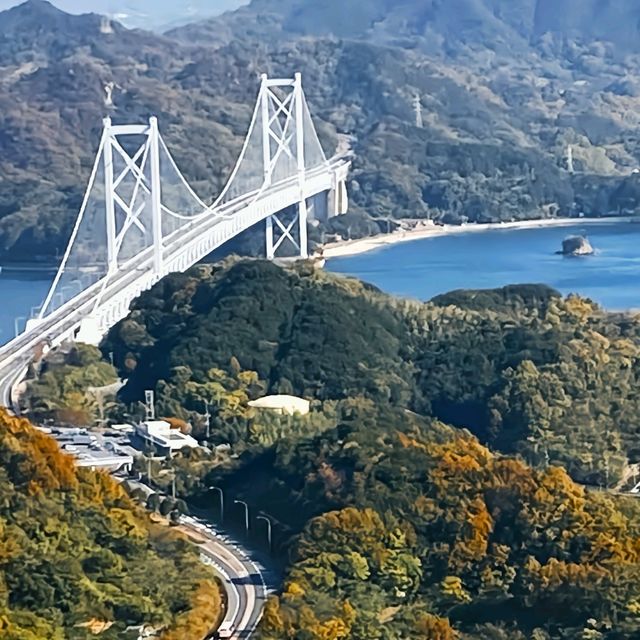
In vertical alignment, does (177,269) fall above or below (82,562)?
above

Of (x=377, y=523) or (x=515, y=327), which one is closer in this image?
(x=377, y=523)

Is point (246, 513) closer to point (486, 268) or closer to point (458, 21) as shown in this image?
point (486, 268)

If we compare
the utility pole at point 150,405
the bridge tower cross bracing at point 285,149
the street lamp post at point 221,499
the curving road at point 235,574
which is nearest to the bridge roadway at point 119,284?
the bridge tower cross bracing at point 285,149

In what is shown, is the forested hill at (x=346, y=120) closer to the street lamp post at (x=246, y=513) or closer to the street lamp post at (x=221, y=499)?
the street lamp post at (x=221, y=499)

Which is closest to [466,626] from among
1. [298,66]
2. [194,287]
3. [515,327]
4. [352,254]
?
[515,327]

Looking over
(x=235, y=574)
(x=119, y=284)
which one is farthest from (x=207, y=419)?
(x=119, y=284)

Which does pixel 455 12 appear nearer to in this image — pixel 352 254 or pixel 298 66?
pixel 298 66
